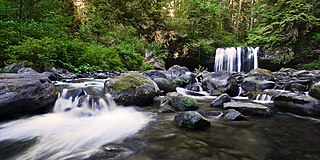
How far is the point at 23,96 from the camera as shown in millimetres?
3838

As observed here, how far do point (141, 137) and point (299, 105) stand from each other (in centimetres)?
347

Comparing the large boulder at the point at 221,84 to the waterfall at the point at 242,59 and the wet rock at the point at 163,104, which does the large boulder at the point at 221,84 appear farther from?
the waterfall at the point at 242,59

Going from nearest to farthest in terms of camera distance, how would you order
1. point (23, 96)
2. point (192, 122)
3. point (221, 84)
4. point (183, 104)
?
Result: 1. point (192, 122)
2. point (23, 96)
3. point (183, 104)
4. point (221, 84)

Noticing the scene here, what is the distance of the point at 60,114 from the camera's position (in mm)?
4410

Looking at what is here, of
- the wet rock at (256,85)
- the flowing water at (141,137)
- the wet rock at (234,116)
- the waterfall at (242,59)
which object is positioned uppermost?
the waterfall at (242,59)

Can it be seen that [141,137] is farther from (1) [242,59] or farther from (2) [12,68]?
(1) [242,59]

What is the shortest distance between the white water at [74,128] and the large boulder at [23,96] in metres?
0.20

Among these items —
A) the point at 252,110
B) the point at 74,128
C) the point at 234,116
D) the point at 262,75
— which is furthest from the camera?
the point at 262,75

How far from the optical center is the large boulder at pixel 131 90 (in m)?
5.09

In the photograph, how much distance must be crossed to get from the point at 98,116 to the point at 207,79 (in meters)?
4.68

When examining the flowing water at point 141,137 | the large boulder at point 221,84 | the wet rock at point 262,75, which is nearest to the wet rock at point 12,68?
the flowing water at point 141,137

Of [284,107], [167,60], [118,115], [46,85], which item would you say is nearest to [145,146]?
[118,115]

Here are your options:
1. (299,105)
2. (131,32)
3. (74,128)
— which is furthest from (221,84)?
(131,32)

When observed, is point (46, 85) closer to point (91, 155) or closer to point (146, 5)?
point (91, 155)
